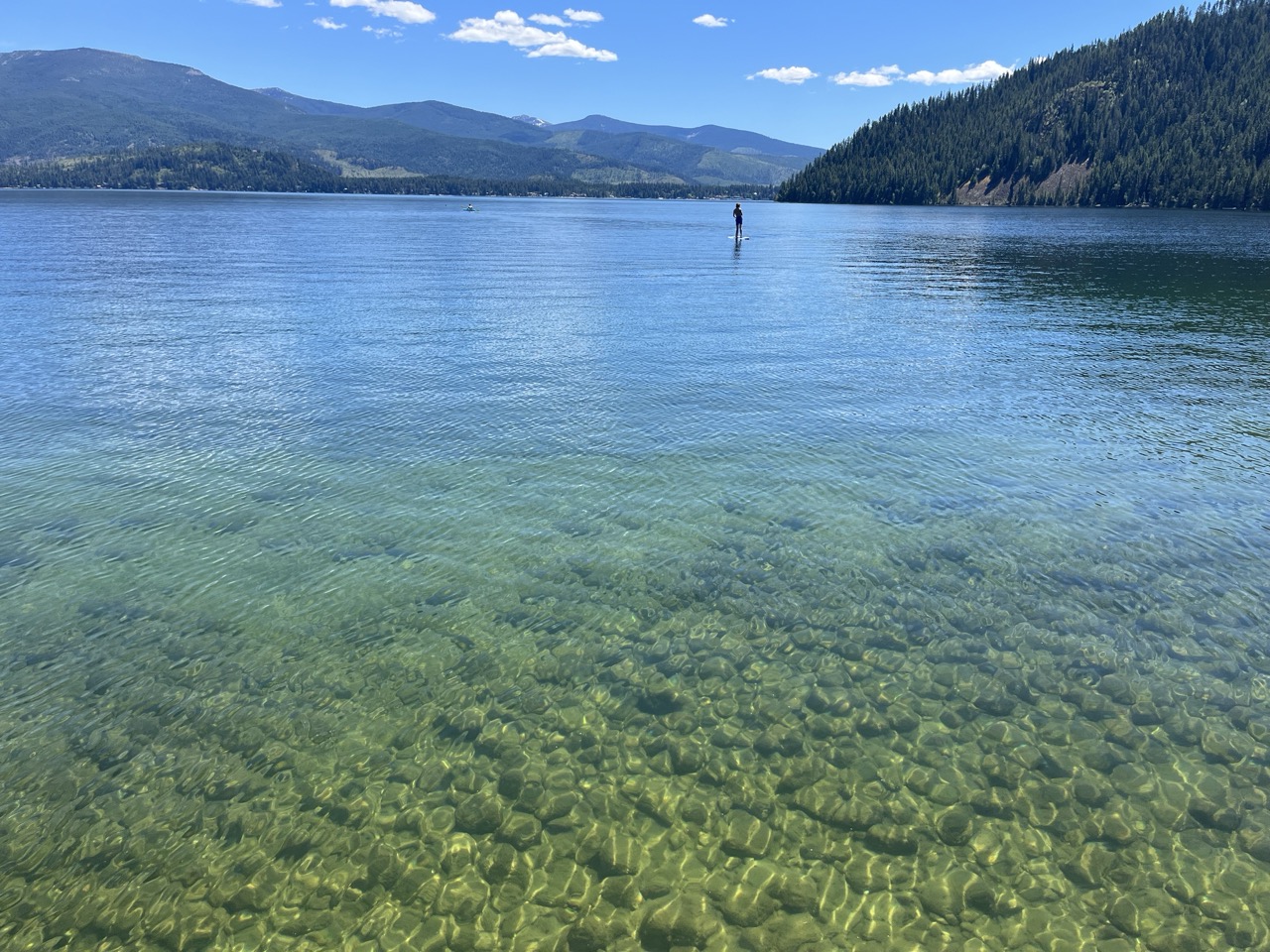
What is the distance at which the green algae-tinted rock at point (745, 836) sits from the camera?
401 inches

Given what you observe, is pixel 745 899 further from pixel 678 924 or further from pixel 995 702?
pixel 995 702

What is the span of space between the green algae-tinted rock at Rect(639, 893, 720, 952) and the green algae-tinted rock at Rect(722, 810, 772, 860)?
94 cm

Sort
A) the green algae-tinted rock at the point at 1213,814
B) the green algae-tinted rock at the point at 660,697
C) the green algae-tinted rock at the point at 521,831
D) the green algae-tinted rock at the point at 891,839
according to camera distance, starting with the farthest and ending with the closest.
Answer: the green algae-tinted rock at the point at 660,697, the green algae-tinted rock at the point at 1213,814, the green algae-tinted rock at the point at 521,831, the green algae-tinted rock at the point at 891,839

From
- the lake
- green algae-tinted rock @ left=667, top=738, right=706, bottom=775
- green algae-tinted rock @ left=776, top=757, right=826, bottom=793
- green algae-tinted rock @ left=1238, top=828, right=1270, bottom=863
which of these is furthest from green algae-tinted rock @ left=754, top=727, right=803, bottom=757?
green algae-tinted rock @ left=1238, top=828, right=1270, bottom=863

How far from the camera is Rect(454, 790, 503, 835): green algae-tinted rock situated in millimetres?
10516

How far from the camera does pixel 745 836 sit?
410 inches

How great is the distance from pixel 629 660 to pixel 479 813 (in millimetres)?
4297

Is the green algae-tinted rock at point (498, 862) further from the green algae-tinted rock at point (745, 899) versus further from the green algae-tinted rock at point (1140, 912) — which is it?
the green algae-tinted rock at point (1140, 912)

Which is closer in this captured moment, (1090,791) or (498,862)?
(498,862)

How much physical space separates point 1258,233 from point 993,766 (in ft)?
571

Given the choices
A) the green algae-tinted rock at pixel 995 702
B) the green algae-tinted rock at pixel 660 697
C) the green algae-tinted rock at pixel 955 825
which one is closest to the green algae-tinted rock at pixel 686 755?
the green algae-tinted rock at pixel 660 697

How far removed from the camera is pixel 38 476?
861 inches

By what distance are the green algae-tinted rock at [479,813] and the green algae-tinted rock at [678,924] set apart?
8.71 feet

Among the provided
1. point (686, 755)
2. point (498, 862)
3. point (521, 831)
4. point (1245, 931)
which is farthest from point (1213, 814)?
point (498, 862)
